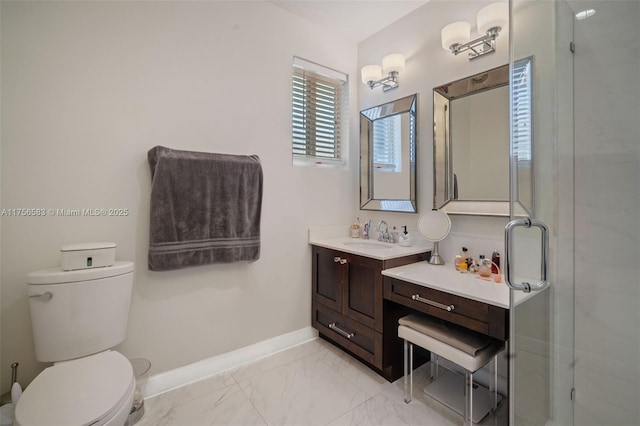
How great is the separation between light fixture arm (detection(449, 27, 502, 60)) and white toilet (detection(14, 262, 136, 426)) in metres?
2.37

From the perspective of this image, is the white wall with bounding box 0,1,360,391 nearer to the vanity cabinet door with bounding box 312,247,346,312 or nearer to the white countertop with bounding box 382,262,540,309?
the vanity cabinet door with bounding box 312,247,346,312

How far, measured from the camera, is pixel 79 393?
1085 millimetres

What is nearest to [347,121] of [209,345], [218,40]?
Result: [218,40]

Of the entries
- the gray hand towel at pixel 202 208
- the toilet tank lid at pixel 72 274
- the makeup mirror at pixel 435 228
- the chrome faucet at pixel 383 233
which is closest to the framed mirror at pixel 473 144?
the makeup mirror at pixel 435 228

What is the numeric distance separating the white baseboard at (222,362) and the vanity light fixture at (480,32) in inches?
93.7

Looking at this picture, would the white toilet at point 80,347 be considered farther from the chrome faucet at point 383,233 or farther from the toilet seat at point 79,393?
the chrome faucet at point 383,233

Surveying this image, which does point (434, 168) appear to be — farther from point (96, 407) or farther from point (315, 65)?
point (96, 407)

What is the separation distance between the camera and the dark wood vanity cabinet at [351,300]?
6.13 feet

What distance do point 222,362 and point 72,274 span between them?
1.11 m

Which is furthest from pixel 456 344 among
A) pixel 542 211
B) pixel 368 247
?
pixel 368 247

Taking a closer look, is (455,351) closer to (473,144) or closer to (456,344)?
(456,344)

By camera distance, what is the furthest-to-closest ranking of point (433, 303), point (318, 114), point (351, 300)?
point (318, 114)
point (351, 300)
point (433, 303)

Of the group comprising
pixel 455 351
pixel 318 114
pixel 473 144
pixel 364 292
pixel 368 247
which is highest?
pixel 318 114

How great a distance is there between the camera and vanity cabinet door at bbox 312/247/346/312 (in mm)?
2160
